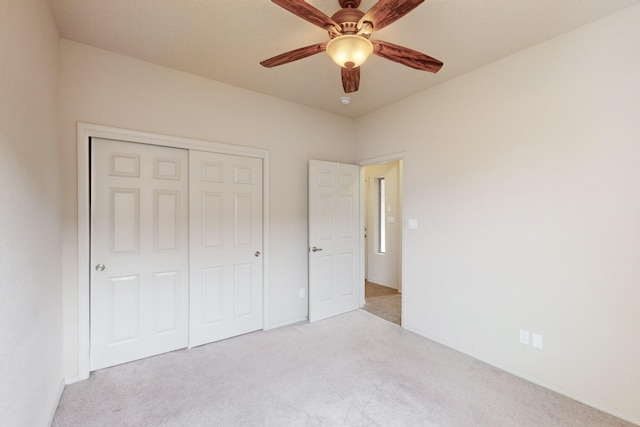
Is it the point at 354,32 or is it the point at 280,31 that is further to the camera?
the point at 280,31

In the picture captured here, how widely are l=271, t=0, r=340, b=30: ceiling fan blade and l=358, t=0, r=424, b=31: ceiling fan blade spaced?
7.5 inches

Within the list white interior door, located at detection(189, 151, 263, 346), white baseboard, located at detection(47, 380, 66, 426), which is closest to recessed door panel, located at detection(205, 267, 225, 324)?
white interior door, located at detection(189, 151, 263, 346)

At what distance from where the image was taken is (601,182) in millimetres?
2043

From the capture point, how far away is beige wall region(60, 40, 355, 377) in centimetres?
234

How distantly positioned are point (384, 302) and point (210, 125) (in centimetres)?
343

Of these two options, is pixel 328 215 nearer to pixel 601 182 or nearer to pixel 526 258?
pixel 526 258

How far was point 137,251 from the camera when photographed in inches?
104

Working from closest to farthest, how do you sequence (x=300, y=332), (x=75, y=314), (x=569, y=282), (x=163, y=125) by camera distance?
(x=569, y=282) → (x=75, y=314) → (x=163, y=125) → (x=300, y=332)

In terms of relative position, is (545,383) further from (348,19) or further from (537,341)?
(348,19)

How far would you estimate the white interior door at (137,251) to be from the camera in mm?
2471

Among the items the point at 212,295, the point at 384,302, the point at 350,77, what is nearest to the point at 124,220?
the point at 212,295

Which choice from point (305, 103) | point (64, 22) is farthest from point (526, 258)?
point (64, 22)

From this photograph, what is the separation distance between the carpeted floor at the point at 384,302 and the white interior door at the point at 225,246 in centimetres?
165

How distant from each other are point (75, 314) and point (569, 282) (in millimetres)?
3988
